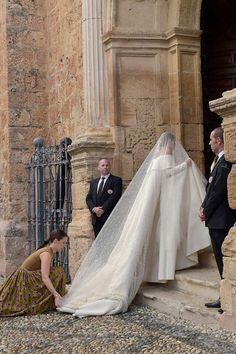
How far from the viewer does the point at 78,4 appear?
32.1ft

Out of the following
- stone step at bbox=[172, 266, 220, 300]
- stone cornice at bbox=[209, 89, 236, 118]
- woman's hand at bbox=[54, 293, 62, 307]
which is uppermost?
stone cornice at bbox=[209, 89, 236, 118]

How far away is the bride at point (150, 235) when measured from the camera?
717cm

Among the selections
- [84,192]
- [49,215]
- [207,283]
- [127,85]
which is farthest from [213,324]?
[49,215]

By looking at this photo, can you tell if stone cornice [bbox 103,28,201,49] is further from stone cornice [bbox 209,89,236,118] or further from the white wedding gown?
stone cornice [bbox 209,89,236,118]

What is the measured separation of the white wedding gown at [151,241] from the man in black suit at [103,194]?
47 cm

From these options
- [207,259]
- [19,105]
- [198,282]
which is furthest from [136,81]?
[19,105]

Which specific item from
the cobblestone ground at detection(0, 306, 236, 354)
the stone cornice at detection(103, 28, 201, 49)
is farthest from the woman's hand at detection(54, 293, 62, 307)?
the stone cornice at detection(103, 28, 201, 49)

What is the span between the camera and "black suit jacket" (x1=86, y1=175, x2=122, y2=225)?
26.8 feet

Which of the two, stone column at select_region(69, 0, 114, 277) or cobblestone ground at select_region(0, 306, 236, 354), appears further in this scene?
stone column at select_region(69, 0, 114, 277)

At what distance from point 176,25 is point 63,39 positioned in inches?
95.1

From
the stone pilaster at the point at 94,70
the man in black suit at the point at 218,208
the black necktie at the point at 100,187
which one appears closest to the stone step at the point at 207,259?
the man in black suit at the point at 218,208

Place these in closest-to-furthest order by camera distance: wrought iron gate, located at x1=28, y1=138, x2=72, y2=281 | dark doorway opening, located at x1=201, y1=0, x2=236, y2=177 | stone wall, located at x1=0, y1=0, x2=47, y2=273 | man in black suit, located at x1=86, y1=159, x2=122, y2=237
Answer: man in black suit, located at x1=86, y1=159, x2=122, y2=237 → wrought iron gate, located at x1=28, y1=138, x2=72, y2=281 → dark doorway opening, located at x1=201, y1=0, x2=236, y2=177 → stone wall, located at x1=0, y1=0, x2=47, y2=273

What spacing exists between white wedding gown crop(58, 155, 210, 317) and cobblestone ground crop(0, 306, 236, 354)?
15.6 inches

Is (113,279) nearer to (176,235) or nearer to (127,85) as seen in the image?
(176,235)
